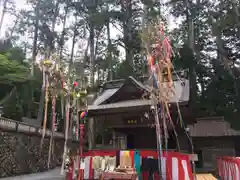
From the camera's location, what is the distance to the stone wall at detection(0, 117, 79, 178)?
10547 mm

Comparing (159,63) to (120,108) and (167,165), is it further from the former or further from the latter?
(167,165)

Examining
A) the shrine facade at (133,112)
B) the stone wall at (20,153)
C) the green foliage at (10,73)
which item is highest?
the green foliage at (10,73)

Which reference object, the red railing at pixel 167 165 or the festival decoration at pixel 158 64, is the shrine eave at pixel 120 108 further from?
the red railing at pixel 167 165

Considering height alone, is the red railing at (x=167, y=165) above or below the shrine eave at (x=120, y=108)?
below

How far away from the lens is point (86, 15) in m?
17.5

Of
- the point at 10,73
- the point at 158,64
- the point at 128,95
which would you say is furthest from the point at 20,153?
the point at 158,64

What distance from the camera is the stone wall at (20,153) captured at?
1055 cm

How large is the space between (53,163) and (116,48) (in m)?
10.2

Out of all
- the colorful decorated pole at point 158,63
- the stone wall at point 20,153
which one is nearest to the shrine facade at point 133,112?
the colorful decorated pole at point 158,63

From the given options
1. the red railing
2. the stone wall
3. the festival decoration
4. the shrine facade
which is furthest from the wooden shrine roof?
the stone wall

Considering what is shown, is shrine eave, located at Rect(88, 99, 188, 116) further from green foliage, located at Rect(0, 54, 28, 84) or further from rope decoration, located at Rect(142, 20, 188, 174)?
green foliage, located at Rect(0, 54, 28, 84)

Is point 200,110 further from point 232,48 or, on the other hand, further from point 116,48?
point 116,48

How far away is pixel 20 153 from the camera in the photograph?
467 inches

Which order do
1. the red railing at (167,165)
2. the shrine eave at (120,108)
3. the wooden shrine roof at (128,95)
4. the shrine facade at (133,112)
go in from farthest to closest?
the wooden shrine roof at (128,95), the shrine facade at (133,112), the shrine eave at (120,108), the red railing at (167,165)
